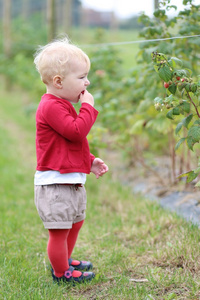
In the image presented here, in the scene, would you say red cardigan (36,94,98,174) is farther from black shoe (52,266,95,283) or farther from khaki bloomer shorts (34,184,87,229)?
black shoe (52,266,95,283)

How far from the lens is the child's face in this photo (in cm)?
218

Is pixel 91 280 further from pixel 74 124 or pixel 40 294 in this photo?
pixel 74 124

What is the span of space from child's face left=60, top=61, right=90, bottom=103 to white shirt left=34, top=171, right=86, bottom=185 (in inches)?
17.2

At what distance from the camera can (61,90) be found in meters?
2.22

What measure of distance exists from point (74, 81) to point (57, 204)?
0.70 m

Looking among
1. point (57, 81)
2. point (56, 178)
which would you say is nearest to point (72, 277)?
point (56, 178)

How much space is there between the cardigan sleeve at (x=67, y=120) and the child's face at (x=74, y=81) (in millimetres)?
83

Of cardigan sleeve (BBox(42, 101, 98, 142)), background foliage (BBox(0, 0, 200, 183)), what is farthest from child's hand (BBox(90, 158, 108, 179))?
background foliage (BBox(0, 0, 200, 183))

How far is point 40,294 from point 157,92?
6.52 ft

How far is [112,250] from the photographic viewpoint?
2914mm

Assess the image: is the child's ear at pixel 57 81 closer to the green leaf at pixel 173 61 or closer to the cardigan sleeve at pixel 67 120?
the cardigan sleeve at pixel 67 120

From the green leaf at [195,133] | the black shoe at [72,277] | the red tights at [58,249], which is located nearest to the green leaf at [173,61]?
the green leaf at [195,133]

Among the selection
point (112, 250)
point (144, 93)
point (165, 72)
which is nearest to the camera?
point (165, 72)

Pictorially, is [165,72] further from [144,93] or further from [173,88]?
[144,93]
